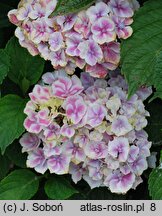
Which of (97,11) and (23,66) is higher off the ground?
(97,11)

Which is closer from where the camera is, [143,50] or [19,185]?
[143,50]

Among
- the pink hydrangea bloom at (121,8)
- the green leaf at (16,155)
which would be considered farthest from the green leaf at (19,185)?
the pink hydrangea bloom at (121,8)

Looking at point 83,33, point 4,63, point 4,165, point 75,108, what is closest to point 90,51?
point 83,33

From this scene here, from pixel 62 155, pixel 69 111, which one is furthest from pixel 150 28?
pixel 62 155

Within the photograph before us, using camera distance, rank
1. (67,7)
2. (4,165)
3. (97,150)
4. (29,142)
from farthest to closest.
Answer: (4,165) < (29,142) < (97,150) < (67,7)

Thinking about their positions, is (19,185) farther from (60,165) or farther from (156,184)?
(156,184)
